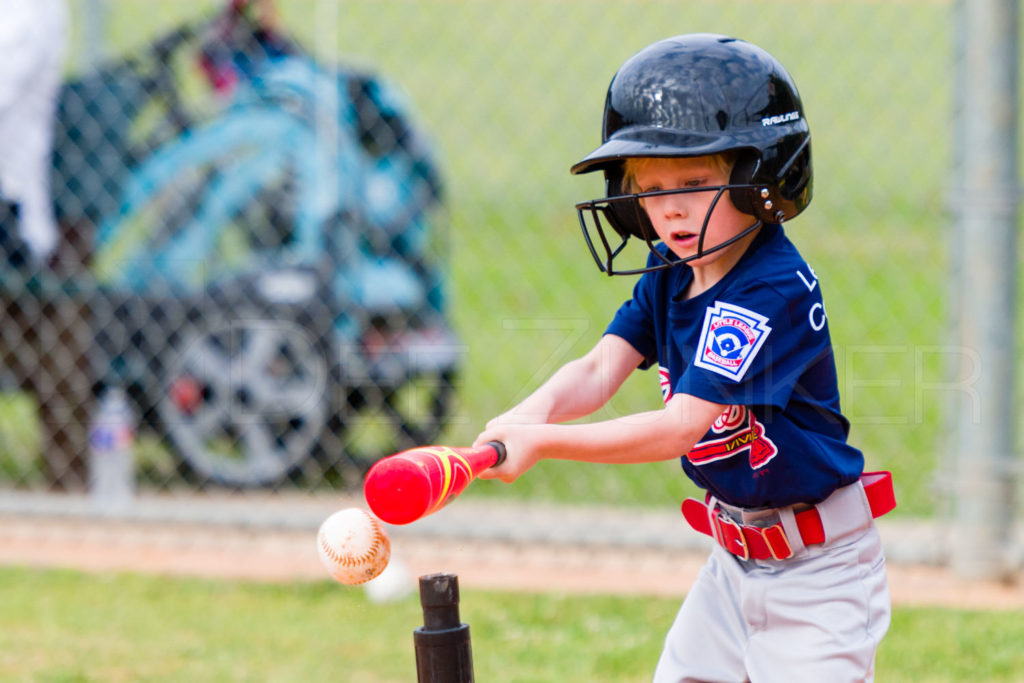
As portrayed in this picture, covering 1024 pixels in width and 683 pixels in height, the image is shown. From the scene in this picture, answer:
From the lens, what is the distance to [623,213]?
7.32ft

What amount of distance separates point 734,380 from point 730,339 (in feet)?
0.22

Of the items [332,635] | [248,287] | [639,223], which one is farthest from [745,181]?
[248,287]

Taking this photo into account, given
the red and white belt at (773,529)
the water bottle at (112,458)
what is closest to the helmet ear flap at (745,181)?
the red and white belt at (773,529)

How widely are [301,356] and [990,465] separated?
256 cm

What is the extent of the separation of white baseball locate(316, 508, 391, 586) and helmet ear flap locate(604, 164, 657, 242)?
68cm

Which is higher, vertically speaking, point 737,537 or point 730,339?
point 730,339

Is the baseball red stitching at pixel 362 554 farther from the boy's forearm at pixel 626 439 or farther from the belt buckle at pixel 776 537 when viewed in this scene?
the belt buckle at pixel 776 537

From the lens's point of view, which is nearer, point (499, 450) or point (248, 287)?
point (499, 450)

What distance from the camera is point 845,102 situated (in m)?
11.2

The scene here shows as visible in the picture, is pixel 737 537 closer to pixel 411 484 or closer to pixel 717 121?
pixel 717 121

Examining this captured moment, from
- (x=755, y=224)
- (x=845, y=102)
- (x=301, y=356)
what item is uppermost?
(x=845, y=102)

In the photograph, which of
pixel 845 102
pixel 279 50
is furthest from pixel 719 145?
pixel 845 102

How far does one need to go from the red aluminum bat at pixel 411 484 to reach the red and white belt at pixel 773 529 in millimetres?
749

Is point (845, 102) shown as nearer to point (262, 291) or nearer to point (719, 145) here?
point (262, 291)
